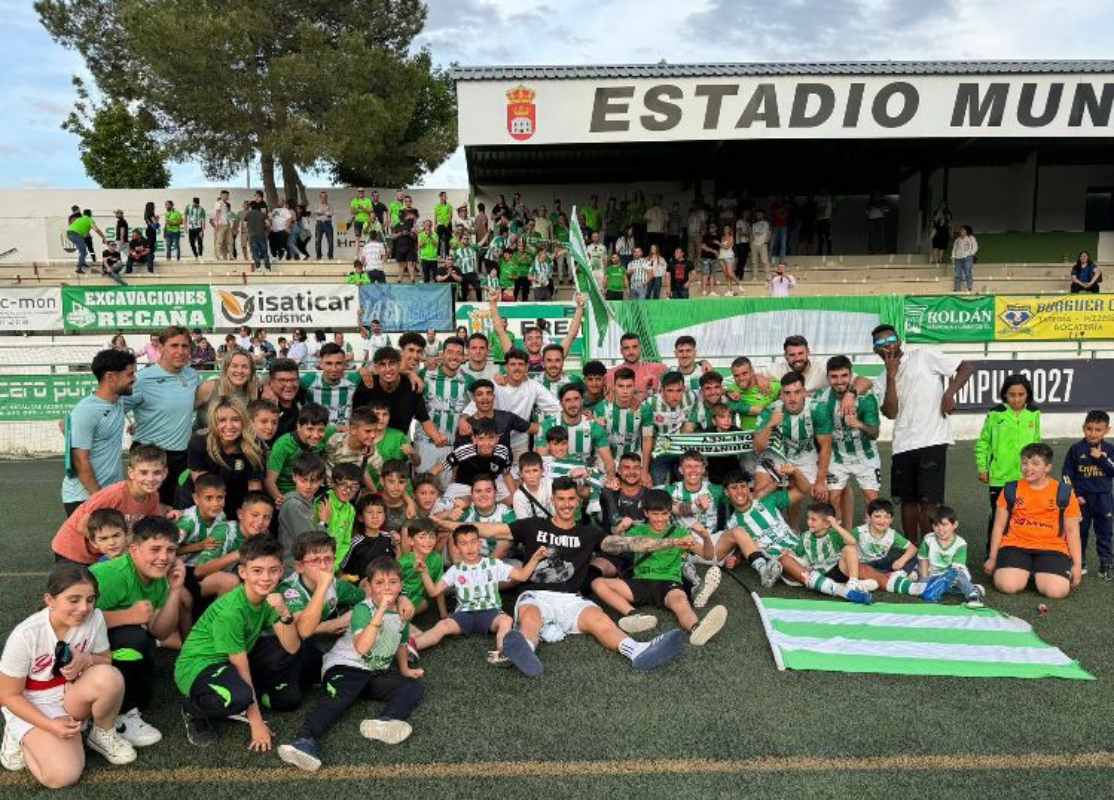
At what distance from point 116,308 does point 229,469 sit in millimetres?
12998

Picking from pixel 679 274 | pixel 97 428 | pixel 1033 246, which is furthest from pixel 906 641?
pixel 1033 246

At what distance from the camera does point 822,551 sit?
600 cm

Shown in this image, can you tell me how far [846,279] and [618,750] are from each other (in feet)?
63.1

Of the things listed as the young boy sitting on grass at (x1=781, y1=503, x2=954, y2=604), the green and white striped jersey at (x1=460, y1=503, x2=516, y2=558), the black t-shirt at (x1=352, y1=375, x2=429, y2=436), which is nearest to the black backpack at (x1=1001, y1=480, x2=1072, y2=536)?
the young boy sitting on grass at (x1=781, y1=503, x2=954, y2=604)

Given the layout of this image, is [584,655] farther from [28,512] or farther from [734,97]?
[734,97]

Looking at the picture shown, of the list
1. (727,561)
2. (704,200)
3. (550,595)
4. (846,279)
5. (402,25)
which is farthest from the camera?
(402,25)

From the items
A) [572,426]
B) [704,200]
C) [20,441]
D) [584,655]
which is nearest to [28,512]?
[20,441]

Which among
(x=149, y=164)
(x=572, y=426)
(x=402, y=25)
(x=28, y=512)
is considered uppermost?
(x=402, y=25)

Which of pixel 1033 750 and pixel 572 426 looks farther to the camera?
pixel 572 426

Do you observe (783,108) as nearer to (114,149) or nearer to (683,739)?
(683,739)

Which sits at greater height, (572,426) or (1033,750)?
(572,426)

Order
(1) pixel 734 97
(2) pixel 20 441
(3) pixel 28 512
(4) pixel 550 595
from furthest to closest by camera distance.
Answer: (1) pixel 734 97 < (2) pixel 20 441 < (3) pixel 28 512 < (4) pixel 550 595

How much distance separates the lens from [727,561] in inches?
248

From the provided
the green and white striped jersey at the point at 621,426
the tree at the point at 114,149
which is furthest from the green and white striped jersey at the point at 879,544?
Result: the tree at the point at 114,149
